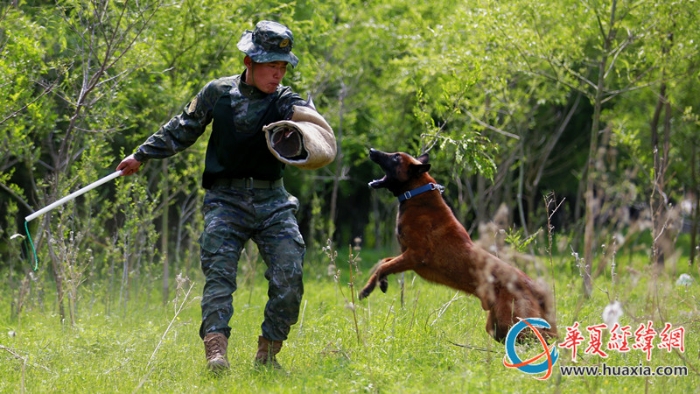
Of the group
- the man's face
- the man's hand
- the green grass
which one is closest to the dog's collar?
the green grass

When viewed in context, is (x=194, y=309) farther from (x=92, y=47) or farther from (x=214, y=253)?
(x=214, y=253)

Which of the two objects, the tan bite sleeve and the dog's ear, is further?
the dog's ear

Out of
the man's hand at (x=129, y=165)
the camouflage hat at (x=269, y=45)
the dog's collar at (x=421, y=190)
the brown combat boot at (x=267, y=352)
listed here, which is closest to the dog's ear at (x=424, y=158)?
the dog's collar at (x=421, y=190)

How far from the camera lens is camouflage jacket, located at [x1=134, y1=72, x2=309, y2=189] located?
609 centimetres

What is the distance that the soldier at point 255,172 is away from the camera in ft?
19.6

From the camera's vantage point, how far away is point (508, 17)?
10.2 m

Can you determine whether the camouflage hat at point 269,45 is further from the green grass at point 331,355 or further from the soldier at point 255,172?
the green grass at point 331,355

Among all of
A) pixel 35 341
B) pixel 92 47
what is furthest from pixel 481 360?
pixel 92 47

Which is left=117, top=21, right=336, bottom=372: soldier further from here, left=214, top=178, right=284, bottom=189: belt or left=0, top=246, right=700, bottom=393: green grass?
left=0, top=246, right=700, bottom=393: green grass

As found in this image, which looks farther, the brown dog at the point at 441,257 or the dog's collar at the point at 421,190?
the dog's collar at the point at 421,190

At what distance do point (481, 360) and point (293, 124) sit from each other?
6.51 feet

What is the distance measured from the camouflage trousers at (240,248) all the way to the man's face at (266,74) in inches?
27.9

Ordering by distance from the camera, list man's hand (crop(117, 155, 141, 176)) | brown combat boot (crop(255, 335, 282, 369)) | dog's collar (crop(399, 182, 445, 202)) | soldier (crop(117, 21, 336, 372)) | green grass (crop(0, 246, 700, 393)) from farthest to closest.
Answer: dog's collar (crop(399, 182, 445, 202)) → man's hand (crop(117, 155, 141, 176)) → brown combat boot (crop(255, 335, 282, 369)) → soldier (crop(117, 21, 336, 372)) → green grass (crop(0, 246, 700, 393))

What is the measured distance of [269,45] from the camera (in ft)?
19.8
